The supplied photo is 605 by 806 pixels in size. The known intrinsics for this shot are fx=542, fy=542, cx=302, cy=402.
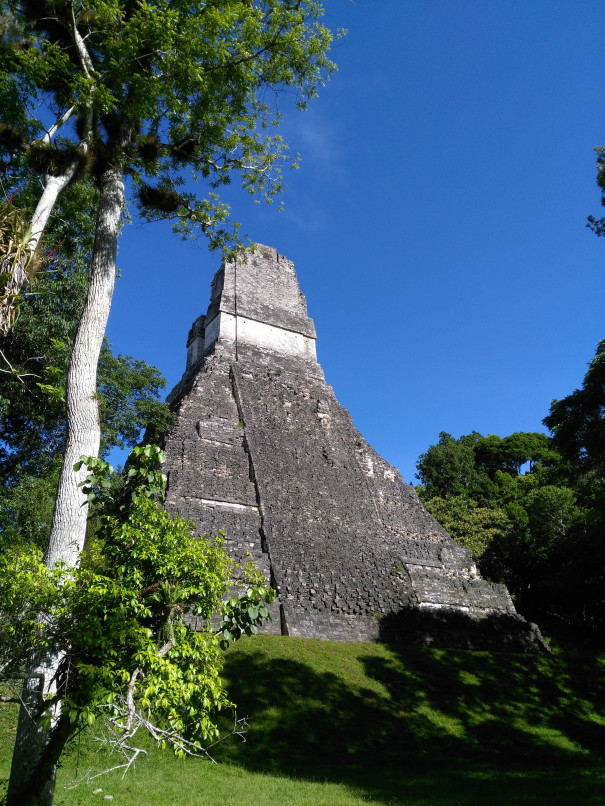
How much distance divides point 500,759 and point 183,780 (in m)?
4.30

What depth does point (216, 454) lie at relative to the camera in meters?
13.2

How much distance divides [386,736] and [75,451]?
6.24 metres

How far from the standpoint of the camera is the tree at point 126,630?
2758 mm


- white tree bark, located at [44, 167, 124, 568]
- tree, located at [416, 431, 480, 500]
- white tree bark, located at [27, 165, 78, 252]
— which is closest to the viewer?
white tree bark, located at [44, 167, 124, 568]

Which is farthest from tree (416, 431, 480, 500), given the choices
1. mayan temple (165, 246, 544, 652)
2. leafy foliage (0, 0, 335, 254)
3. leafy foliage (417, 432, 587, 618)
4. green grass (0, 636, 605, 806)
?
leafy foliage (0, 0, 335, 254)

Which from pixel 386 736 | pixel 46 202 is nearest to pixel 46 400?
pixel 46 202

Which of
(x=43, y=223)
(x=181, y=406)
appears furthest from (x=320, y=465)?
(x=43, y=223)

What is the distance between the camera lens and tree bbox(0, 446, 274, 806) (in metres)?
2.76

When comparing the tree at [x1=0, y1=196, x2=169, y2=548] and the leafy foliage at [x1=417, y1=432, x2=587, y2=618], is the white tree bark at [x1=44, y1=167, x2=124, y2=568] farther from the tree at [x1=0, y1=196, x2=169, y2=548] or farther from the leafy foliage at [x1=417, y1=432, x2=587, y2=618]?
the leafy foliage at [x1=417, y1=432, x2=587, y2=618]

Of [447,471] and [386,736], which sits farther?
[447,471]

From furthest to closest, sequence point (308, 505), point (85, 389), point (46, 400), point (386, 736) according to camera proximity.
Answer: point (308, 505) < point (46, 400) < point (386, 736) < point (85, 389)

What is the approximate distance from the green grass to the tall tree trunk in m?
2.30

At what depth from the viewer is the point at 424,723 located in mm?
8109

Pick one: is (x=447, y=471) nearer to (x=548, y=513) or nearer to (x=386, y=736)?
(x=548, y=513)
